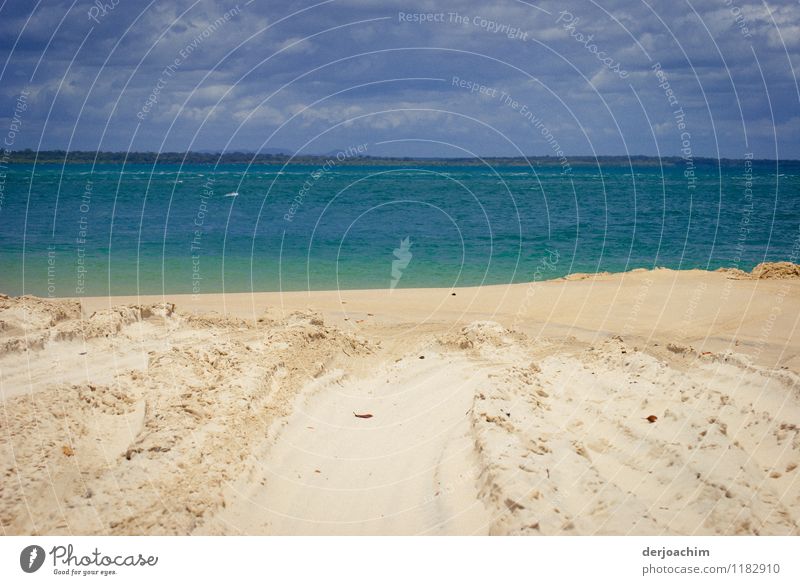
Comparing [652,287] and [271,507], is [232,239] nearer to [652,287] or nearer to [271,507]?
[652,287]

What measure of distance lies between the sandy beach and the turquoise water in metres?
7.67

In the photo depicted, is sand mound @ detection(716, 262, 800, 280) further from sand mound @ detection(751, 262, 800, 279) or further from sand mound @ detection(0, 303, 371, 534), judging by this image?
sand mound @ detection(0, 303, 371, 534)

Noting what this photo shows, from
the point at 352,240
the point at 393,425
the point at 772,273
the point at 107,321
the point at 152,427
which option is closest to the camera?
the point at 152,427

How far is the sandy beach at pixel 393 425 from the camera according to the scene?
20.0 feet

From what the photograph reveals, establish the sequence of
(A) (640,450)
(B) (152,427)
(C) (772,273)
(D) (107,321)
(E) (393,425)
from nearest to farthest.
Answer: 1. (A) (640,450)
2. (B) (152,427)
3. (E) (393,425)
4. (D) (107,321)
5. (C) (772,273)

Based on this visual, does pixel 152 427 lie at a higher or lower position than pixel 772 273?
lower

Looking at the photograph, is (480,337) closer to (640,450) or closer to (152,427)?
(640,450)

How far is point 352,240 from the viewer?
91.6ft

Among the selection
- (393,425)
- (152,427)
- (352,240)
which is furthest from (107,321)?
(352,240)

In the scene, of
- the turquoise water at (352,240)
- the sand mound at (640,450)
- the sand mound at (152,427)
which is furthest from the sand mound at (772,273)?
the sand mound at (152,427)

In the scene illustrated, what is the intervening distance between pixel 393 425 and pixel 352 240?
19.8m

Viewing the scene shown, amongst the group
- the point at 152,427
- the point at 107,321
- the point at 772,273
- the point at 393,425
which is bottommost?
the point at 393,425

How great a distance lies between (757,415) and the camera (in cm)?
771
